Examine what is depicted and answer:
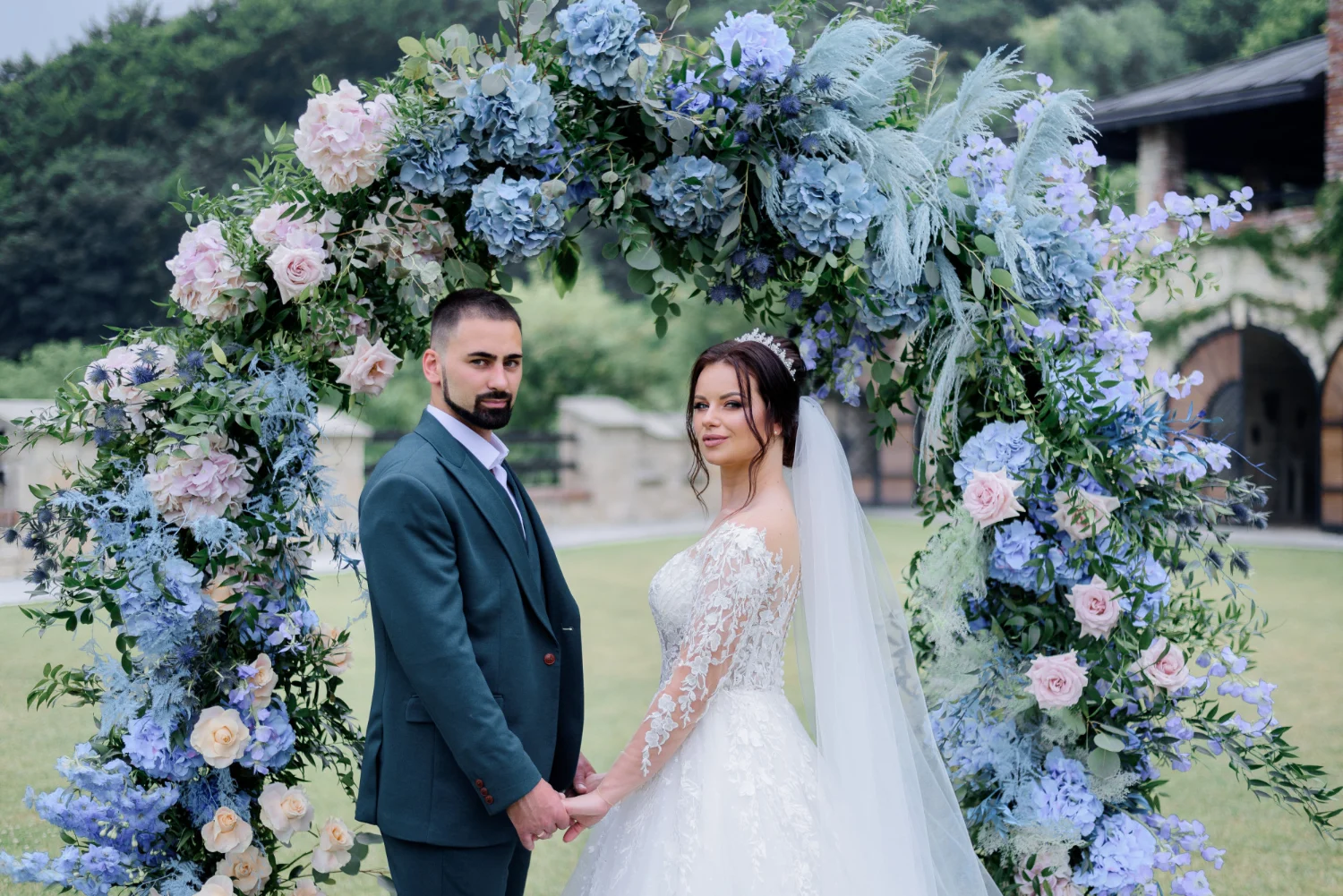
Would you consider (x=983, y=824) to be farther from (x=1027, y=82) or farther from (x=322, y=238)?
(x=1027, y=82)

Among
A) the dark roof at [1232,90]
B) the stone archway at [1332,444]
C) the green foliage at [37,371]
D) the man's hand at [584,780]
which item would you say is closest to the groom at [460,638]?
the man's hand at [584,780]

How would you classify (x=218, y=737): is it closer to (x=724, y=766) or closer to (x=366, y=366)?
(x=366, y=366)

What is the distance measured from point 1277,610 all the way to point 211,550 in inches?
359

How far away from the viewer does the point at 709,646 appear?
2572mm

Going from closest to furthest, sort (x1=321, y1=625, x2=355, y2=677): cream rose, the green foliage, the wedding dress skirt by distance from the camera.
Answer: the wedding dress skirt
(x1=321, y1=625, x2=355, y2=677): cream rose
the green foliage

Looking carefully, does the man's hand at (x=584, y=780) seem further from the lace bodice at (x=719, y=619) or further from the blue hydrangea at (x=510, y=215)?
the blue hydrangea at (x=510, y=215)

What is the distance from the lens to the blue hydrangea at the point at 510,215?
271cm

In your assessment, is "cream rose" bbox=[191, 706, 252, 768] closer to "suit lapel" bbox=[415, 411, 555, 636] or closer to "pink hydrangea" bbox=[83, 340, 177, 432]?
"pink hydrangea" bbox=[83, 340, 177, 432]

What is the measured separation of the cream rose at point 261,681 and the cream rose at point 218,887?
1.46 feet

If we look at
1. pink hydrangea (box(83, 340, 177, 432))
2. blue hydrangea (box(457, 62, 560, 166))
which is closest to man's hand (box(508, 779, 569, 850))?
pink hydrangea (box(83, 340, 177, 432))

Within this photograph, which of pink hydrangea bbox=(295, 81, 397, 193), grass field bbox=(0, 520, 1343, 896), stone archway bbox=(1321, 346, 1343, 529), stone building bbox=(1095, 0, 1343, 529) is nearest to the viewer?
pink hydrangea bbox=(295, 81, 397, 193)

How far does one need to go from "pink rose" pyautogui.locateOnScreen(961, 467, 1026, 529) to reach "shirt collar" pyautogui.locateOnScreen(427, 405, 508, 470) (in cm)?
124

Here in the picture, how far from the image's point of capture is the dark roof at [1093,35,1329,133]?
14.9 metres

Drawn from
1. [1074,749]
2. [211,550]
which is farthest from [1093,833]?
[211,550]
